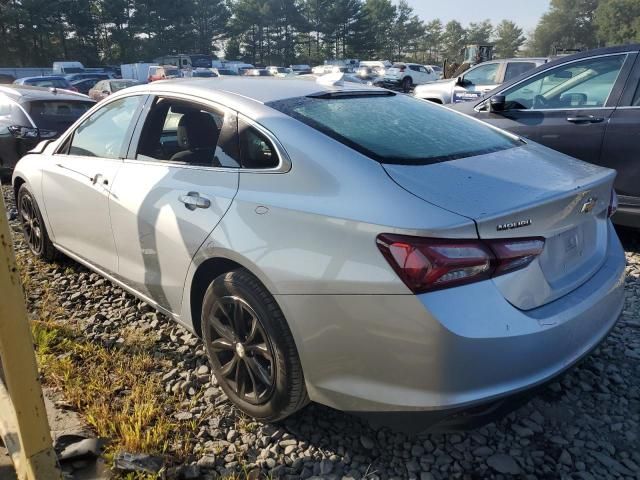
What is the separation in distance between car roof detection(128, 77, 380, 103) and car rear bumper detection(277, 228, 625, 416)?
1161mm

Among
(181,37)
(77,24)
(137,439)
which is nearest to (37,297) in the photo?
(137,439)

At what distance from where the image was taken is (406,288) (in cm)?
184

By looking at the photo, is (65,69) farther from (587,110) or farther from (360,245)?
(360,245)

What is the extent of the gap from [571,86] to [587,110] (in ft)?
1.19

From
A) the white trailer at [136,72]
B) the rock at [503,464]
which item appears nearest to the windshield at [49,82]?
the white trailer at [136,72]

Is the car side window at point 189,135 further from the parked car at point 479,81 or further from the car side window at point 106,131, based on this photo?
the parked car at point 479,81

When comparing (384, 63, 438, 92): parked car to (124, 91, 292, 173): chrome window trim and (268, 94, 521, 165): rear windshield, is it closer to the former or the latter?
(268, 94, 521, 165): rear windshield

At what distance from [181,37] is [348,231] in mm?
74308

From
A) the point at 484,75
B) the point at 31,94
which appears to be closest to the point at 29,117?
the point at 31,94

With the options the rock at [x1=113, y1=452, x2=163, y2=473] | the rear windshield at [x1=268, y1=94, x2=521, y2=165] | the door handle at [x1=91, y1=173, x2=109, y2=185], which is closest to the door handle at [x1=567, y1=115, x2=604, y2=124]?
the rear windshield at [x1=268, y1=94, x2=521, y2=165]

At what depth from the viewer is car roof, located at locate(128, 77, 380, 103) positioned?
9.07 feet

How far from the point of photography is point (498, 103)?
496cm

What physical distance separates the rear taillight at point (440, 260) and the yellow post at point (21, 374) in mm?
1202

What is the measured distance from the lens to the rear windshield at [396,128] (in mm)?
2348
